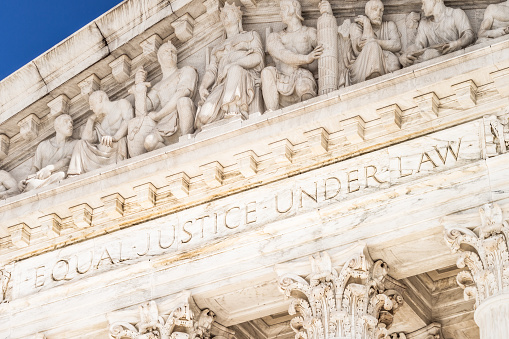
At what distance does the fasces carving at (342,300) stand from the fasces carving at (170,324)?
4.99 ft

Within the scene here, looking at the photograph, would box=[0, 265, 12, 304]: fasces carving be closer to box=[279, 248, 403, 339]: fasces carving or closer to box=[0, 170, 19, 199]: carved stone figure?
box=[0, 170, 19, 199]: carved stone figure

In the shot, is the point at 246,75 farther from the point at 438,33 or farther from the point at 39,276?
the point at 39,276

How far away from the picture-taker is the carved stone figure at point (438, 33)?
20.5 meters

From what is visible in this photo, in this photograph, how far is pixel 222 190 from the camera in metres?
21.5

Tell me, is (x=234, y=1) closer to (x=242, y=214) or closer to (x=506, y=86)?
(x=242, y=214)

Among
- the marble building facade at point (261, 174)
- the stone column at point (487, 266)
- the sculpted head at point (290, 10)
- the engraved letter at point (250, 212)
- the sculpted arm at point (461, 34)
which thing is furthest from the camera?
the sculpted head at point (290, 10)

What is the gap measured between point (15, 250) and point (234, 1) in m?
5.27

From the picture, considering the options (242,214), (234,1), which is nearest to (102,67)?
(234,1)

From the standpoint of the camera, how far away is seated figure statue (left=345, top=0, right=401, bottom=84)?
68.9 ft

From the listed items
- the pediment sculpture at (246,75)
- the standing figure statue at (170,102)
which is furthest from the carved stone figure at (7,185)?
the standing figure statue at (170,102)

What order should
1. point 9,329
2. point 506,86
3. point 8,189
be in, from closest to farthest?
point 506,86, point 9,329, point 8,189

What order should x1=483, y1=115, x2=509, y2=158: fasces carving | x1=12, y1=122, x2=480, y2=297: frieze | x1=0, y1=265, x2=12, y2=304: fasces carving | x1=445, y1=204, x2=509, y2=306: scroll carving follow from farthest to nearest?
x1=0, y1=265, x2=12, y2=304: fasces carving, x1=12, y1=122, x2=480, y2=297: frieze, x1=483, y1=115, x2=509, y2=158: fasces carving, x1=445, y1=204, x2=509, y2=306: scroll carving

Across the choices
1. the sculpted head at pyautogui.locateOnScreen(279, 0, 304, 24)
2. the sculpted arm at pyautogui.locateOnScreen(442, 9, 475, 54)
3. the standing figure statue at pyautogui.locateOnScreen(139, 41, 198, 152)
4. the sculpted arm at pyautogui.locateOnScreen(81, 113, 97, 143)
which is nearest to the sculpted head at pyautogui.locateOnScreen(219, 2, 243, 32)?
the sculpted head at pyautogui.locateOnScreen(279, 0, 304, 24)

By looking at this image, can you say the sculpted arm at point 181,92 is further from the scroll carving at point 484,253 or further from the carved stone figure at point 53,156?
the scroll carving at point 484,253
